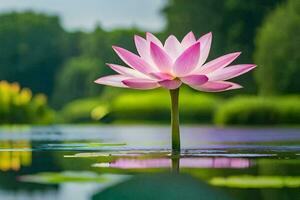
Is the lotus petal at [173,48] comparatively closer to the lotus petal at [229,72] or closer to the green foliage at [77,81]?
the lotus petal at [229,72]

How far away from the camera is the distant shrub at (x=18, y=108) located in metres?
11.1

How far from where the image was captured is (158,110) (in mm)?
15227

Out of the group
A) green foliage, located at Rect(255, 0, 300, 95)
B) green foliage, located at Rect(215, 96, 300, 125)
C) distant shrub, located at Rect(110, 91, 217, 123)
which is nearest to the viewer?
green foliage, located at Rect(215, 96, 300, 125)

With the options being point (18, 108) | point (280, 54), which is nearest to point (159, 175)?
point (18, 108)

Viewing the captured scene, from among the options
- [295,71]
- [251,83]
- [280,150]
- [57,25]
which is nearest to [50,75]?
[57,25]

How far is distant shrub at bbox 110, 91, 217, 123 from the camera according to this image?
14992 millimetres

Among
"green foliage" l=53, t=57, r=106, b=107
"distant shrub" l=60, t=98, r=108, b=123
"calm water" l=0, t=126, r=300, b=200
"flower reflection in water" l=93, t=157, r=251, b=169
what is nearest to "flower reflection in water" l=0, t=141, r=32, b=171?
"calm water" l=0, t=126, r=300, b=200

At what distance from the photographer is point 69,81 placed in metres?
22.0

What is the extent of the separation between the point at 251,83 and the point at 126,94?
11.5 feet

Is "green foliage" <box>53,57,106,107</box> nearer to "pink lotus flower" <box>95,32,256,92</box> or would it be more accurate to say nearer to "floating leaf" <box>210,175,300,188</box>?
Answer: "pink lotus flower" <box>95,32,256,92</box>

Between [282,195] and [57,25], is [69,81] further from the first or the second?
[282,195]

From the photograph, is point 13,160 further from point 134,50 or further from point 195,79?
point 134,50

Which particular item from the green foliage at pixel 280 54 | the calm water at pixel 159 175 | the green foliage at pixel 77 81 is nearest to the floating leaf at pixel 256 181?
the calm water at pixel 159 175

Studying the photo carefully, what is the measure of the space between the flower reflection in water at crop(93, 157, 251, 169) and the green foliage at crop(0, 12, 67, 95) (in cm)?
2107
